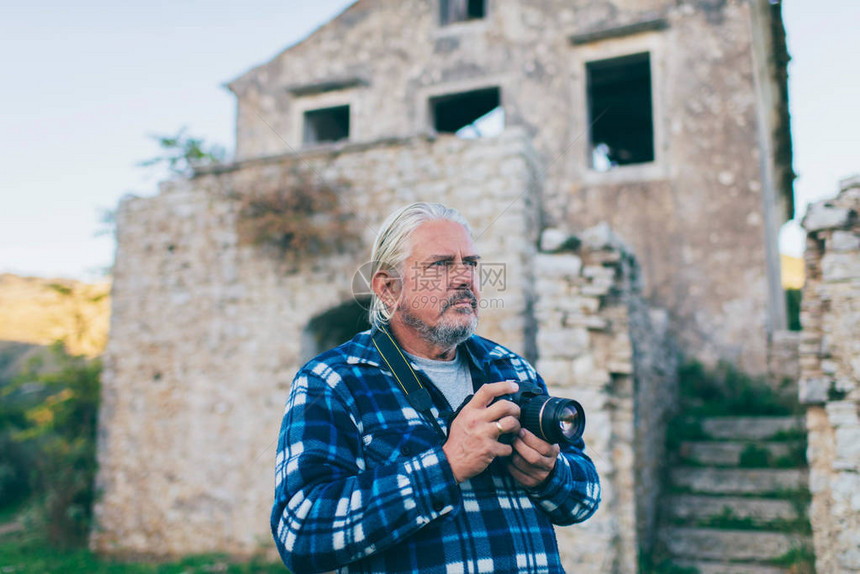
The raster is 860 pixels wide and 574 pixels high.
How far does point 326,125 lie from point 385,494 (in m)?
9.85

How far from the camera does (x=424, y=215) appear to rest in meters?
1.97

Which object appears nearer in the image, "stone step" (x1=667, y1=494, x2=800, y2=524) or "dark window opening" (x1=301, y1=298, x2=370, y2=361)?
"stone step" (x1=667, y1=494, x2=800, y2=524)

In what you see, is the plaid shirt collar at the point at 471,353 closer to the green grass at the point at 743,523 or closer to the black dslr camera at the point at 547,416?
the black dslr camera at the point at 547,416

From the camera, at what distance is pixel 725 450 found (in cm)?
584

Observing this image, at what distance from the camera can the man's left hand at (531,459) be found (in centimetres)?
158

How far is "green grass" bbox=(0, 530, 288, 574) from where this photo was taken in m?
5.70

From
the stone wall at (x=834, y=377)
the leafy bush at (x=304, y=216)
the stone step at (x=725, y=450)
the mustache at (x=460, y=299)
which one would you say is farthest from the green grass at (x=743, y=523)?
the mustache at (x=460, y=299)

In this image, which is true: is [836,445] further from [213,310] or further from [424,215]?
[213,310]

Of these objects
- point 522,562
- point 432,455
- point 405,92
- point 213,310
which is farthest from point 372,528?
point 405,92

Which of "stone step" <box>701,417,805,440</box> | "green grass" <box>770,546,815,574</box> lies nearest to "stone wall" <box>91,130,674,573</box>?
"stone step" <box>701,417,805,440</box>

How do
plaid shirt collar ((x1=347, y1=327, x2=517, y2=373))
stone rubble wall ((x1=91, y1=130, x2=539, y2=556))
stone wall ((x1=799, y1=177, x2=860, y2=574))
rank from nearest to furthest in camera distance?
plaid shirt collar ((x1=347, y1=327, x2=517, y2=373)), stone wall ((x1=799, y1=177, x2=860, y2=574)), stone rubble wall ((x1=91, y1=130, x2=539, y2=556))

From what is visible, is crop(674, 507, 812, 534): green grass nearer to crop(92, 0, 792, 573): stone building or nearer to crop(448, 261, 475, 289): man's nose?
crop(92, 0, 792, 573): stone building

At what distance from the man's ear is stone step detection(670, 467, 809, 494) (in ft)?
15.4

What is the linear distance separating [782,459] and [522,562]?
194 inches
